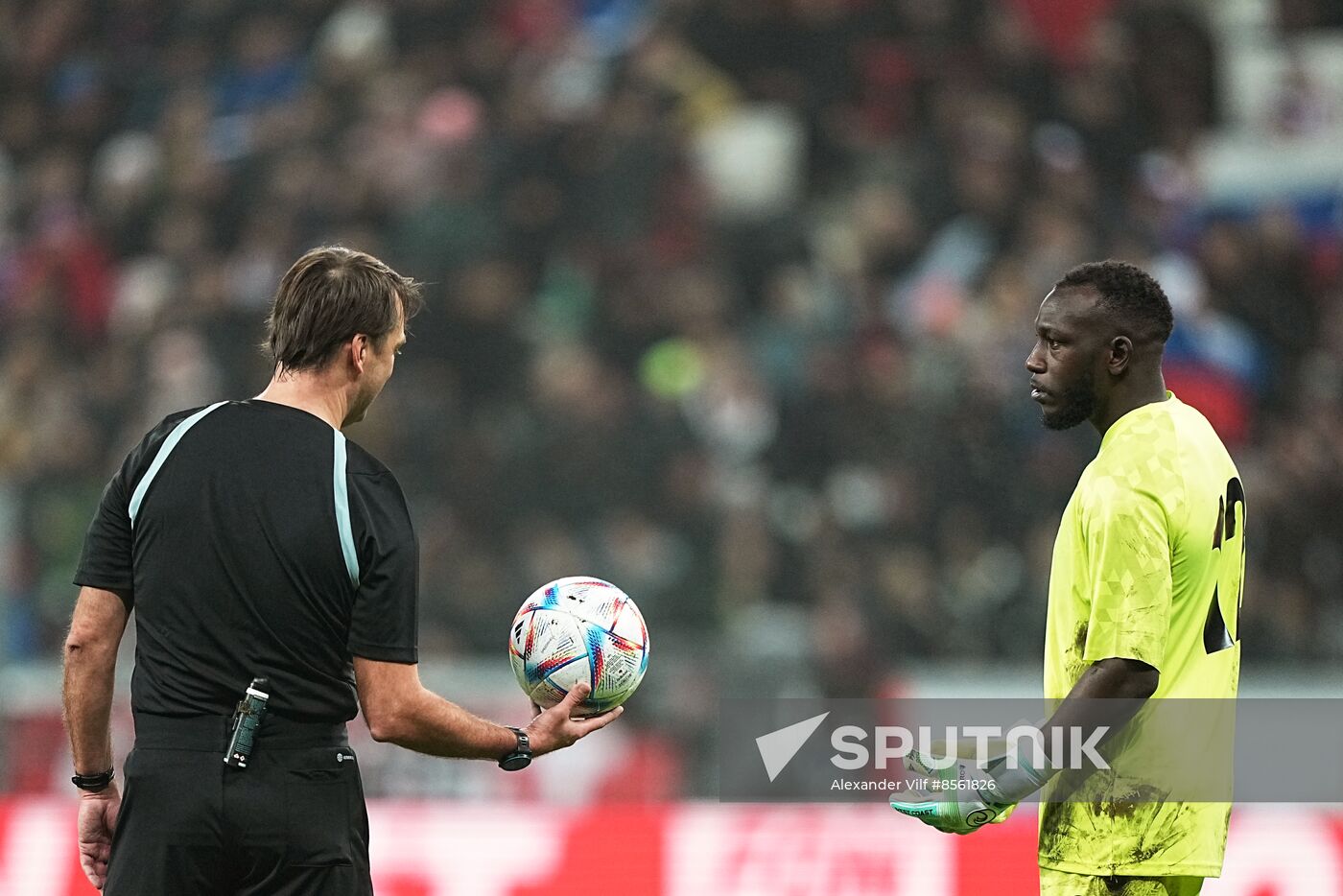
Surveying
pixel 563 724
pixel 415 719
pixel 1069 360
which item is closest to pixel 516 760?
pixel 563 724

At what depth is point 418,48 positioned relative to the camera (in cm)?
1064

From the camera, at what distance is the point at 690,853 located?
212 inches

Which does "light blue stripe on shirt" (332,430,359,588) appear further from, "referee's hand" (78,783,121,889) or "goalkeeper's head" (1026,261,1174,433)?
"goalkeeper's head" (1026,261,1174,433)

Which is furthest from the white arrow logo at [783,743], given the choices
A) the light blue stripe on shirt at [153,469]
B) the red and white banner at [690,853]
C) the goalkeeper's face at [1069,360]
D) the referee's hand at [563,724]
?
the light blue stripe on shirt at [153,469]

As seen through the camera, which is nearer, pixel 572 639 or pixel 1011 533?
pixel 572 639

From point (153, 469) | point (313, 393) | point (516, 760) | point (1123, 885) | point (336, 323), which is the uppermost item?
point (336, 323)

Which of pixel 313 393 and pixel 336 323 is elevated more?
pixel 336 323

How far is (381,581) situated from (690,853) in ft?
8.68

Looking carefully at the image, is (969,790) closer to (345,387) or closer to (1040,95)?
(345,387)

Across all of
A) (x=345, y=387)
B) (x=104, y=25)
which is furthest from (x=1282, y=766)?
(x=104, y=25)

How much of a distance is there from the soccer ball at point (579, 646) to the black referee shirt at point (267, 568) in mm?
512

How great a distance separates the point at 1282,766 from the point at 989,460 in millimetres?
2172

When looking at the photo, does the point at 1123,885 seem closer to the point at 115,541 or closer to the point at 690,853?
the point at 115,541

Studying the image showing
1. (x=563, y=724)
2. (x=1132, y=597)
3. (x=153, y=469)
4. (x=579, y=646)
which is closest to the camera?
(x=1132, y=597)
